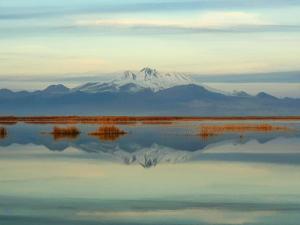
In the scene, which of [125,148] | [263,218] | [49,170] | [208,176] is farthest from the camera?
[125,148]

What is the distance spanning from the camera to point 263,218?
17516mm

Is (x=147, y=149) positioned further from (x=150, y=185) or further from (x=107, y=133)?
(x=107, y=133)

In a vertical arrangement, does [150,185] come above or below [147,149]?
below

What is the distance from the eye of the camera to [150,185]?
2341 centimetres

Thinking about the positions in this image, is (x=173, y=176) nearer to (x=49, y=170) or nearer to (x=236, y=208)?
(x=49, y=170)

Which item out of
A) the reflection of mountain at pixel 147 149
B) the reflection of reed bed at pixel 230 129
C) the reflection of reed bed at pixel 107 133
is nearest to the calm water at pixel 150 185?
the reflection of mountain at pixel 147 149

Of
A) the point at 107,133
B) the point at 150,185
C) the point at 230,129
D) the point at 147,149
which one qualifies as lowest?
the point at 150,185

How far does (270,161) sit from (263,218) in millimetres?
13467

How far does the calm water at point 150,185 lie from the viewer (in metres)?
17.8

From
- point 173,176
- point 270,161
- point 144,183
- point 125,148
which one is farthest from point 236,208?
point 125,148

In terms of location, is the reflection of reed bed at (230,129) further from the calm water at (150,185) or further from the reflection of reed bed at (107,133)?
the calm water at (150,185)

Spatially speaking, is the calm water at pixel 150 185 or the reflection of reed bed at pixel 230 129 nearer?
the calm water at pixel 150 185

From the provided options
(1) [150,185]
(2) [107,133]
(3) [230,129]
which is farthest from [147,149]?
(3) [230,129]

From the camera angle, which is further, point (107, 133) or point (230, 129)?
point (230, 129)
